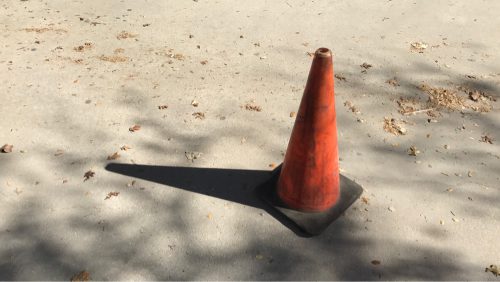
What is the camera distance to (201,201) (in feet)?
8.92

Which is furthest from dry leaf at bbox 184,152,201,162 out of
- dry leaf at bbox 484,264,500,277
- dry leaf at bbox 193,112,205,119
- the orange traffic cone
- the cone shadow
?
dry leaf at bbox 484,264,500,277

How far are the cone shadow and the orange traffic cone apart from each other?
133 mm

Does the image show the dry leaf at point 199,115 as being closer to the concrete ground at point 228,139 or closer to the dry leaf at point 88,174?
the concrete ground at point 228,139

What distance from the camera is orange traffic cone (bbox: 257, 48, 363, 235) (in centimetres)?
238

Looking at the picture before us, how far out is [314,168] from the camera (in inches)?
99.4

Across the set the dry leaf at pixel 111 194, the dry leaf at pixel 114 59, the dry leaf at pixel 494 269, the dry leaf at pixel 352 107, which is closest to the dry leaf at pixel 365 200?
the dry leaf at pixel 494 269

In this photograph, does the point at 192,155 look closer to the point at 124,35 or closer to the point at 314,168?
the point at 314,168

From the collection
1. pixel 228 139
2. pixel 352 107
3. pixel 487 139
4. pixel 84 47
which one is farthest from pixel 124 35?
pixel 487 139

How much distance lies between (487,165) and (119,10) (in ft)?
15.2

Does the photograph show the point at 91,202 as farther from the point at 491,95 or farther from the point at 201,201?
the point at 491,95

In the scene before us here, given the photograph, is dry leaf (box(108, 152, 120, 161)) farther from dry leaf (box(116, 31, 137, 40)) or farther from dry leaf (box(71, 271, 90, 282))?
dry leaf (box(116, 31, 137, 40))

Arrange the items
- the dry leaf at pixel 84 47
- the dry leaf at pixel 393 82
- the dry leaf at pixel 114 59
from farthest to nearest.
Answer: the dry leaf at pixel 84 47 → the dry leaf at pixel 114 59 → the dry leaf at pixel 393 82

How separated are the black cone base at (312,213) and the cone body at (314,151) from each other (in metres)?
0.04

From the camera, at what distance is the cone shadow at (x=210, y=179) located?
2.76 m
